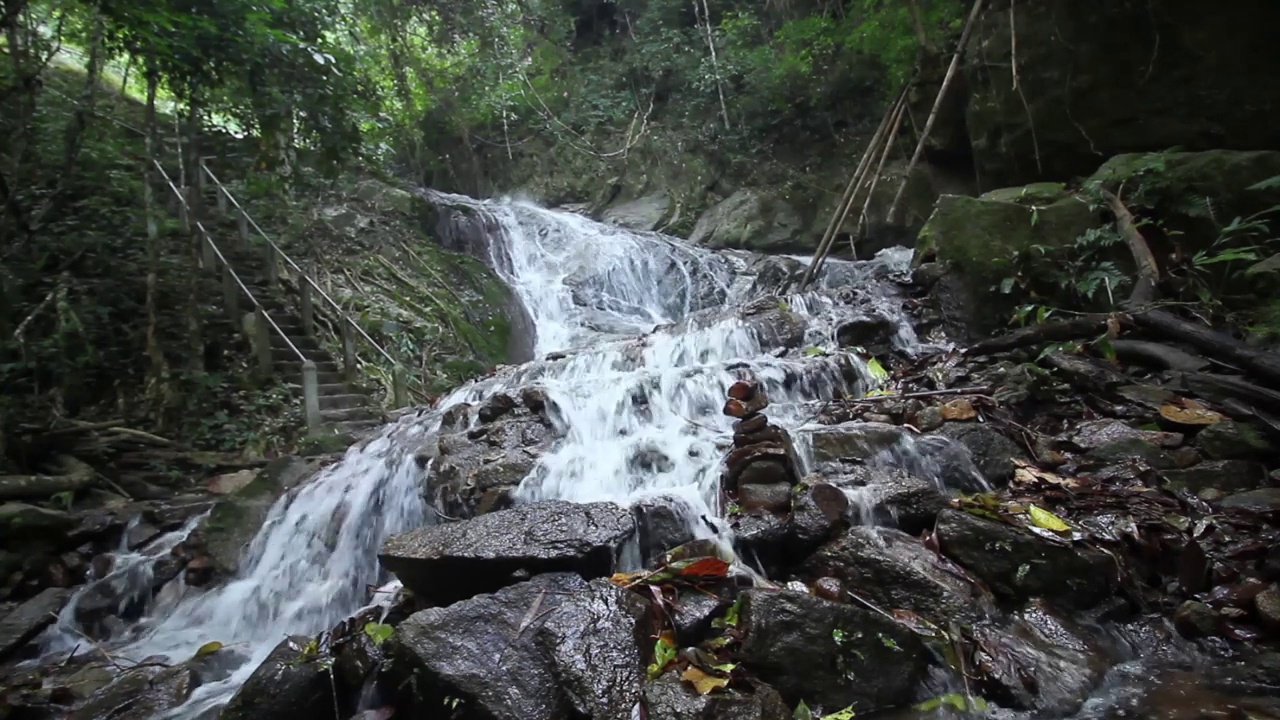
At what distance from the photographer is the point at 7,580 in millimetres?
5059

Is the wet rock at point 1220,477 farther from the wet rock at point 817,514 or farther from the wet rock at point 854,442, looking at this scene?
the wet rock at point 817,514

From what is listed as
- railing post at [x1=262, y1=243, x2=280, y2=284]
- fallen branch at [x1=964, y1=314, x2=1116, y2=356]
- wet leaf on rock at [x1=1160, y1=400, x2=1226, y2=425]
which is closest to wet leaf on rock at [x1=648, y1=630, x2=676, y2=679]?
wet leaf on rock at [x1=1160, y1=400, x2=1226, y2=425]

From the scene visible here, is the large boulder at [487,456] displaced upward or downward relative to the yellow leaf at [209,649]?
upward

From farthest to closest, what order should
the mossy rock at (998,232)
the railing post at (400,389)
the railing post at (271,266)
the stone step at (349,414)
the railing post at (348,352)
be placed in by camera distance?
the railing post at (271,266), the railing post at (348,352), the railing post at (400,389), the stone step at (349,414), the mossy rock at (998,232)

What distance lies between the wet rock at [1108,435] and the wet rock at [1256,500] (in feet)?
1.90

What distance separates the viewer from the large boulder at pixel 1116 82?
7.16 m

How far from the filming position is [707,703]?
2.55 metres

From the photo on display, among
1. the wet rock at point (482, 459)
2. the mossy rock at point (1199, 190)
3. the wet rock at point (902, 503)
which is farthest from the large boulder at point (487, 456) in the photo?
the mossy rock at point (1199, 190)

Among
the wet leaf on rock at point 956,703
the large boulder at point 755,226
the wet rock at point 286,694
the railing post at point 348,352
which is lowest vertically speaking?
the wet rock at point 286,694

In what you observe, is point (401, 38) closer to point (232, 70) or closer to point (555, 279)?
point (555, 279)

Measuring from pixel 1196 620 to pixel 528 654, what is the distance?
9.68 ft

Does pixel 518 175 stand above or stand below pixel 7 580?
above

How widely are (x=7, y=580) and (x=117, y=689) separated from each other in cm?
220

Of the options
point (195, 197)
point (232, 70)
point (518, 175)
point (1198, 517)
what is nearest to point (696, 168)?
point (518, 175)
